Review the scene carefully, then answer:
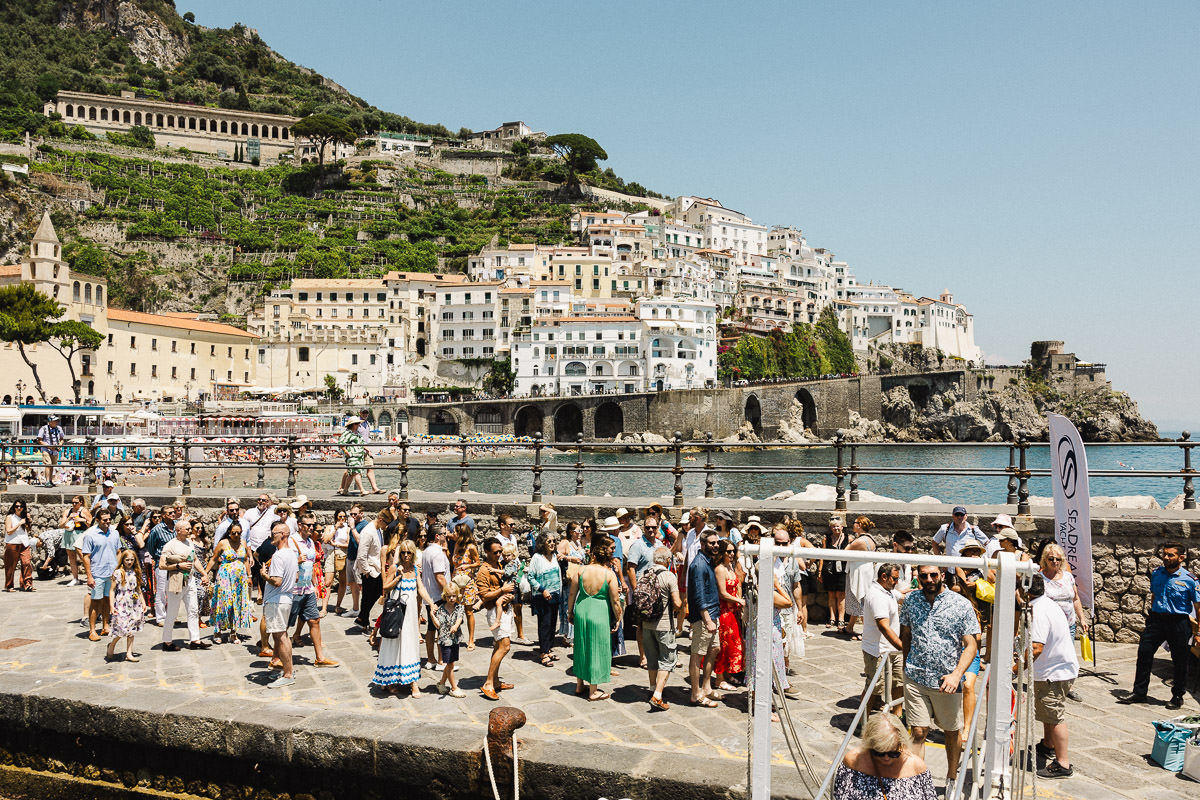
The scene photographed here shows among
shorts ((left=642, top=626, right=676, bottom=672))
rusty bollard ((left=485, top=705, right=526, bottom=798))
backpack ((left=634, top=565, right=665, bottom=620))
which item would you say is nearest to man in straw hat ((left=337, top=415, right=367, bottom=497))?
backpack ((left=634, top=565, right=665, bottom=620))

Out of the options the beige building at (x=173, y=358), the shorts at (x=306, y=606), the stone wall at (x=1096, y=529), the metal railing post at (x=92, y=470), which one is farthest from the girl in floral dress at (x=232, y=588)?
the beige building at (x=173, y=358)

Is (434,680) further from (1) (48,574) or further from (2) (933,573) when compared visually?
(1) (48,574)

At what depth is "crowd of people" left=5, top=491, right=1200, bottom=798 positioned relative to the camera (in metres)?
5.03

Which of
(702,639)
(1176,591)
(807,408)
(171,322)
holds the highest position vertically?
(171,322)

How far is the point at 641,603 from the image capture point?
6.66m

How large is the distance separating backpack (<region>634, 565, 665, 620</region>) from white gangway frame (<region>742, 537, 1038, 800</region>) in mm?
2915

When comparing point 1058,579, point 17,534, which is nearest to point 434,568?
point 1058,579

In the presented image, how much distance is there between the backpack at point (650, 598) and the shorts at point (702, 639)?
343 millimetres

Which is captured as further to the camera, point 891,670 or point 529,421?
point 529,421

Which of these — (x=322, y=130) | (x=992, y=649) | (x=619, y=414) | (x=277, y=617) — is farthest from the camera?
(x=322, y=130)

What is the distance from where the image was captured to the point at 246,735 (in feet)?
19.4

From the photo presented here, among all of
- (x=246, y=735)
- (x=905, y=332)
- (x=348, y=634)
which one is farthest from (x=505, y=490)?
(x=905, y=332)

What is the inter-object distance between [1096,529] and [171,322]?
274 feet

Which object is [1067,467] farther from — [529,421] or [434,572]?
[529,421]
